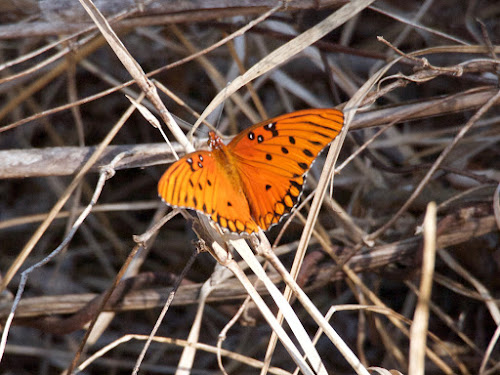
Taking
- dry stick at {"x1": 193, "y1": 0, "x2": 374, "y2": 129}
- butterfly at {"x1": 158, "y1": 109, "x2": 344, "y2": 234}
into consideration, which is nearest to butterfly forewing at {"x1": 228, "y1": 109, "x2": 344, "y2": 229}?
butterfly at {"x1": 158, "y1": 109, "x2": 344, "y2": 234}

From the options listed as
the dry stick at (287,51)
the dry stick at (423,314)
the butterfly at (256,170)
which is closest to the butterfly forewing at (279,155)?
the butterfly at (256,170)

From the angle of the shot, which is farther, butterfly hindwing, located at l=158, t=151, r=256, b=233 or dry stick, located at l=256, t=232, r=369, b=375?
butterfly hindwing, located at l=158, t=151, r=256, b=233

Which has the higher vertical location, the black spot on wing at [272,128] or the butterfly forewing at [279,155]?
the black spot on wing at [272,128]

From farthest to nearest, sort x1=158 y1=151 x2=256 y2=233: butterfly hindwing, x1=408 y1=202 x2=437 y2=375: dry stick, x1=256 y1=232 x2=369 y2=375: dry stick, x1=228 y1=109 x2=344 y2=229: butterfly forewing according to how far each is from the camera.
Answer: x1=228 y1=109 x2=344 y2=229: butterfly forewing
x1=158 y1=151 x2=256 y2=233: butterfly hindwing
x1=256 y1=232 x2=369 y2=375: dry stick
x1=408 y1=202 x2=437 y2=375: dry stick

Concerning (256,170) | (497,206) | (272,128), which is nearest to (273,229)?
(256,170)

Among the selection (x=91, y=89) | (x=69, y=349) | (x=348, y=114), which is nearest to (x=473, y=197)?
(x=348, y=114)

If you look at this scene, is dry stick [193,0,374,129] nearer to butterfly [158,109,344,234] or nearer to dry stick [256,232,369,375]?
butterfly [158,109,344,234]

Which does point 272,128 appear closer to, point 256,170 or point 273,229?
point 256,170

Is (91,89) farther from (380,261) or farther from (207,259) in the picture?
(380,261)

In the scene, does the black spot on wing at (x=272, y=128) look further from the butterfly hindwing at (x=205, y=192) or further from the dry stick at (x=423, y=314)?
the dry stick at (x=423, y=314)
